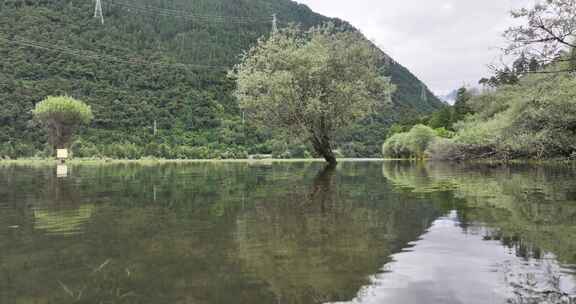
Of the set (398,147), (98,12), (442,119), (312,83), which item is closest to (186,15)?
(98,12)

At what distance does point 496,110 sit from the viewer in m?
45.3

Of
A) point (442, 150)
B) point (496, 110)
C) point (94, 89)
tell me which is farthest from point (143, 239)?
point (94, 89)

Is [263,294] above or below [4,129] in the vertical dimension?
below

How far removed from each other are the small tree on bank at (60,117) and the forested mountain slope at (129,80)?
266 cm

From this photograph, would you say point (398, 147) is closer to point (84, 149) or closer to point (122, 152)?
point (122, 152)

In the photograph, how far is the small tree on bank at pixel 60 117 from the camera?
57312 millimetres

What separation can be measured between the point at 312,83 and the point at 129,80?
199 feet

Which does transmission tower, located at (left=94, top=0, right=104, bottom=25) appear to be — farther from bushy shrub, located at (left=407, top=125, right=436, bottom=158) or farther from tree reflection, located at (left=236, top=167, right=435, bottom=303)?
tree reflection, located at (left=236, top=167, right=435, bottom=303)

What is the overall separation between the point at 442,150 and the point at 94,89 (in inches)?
2263

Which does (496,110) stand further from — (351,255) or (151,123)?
(151,123)

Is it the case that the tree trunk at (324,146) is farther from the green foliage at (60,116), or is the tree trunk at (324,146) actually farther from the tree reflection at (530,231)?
the green foliage at (60,116)

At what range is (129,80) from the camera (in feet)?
269

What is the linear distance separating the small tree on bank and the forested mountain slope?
266 cm

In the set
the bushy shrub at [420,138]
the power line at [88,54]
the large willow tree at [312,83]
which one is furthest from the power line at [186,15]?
the large willow tree at [312,83]
